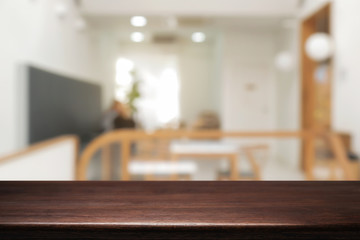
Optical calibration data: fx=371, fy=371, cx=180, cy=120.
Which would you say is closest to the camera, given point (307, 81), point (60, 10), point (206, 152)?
point (206, 152)

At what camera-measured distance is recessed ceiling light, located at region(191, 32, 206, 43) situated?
6672mm

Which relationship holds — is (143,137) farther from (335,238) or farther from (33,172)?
(335,238)

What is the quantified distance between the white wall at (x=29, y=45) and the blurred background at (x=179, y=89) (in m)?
0.01

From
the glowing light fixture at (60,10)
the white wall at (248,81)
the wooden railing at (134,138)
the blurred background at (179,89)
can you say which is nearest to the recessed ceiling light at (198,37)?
the blurred background at (179,89)

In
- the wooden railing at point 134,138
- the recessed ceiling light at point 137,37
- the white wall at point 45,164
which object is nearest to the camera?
the white wall at point 45,164

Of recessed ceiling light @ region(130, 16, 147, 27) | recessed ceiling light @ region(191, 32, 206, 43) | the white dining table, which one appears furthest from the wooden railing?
recessed ceiling light @ region(191, 32, 206, 43)

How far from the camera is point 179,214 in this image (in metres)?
0.32

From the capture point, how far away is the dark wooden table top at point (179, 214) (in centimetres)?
31

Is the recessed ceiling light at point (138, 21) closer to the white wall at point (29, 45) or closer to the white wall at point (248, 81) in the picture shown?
the white wall at point (29, 45)

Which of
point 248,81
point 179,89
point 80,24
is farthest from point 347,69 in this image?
point 179,89

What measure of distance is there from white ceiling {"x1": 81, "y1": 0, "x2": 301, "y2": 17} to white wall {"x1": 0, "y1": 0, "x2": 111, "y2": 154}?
0.53 meters

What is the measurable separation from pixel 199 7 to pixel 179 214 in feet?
13.4

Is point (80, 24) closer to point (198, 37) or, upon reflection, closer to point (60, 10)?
point (60, 10)

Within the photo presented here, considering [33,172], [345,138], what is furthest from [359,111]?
[33,172]
